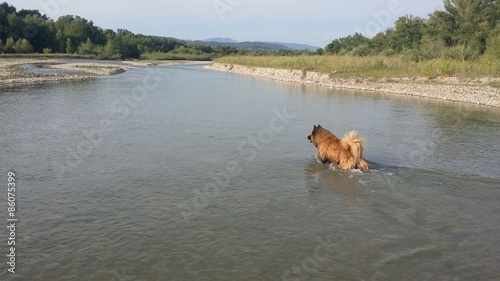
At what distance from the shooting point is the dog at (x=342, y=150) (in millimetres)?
10320

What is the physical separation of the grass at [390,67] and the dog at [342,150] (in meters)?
24.6

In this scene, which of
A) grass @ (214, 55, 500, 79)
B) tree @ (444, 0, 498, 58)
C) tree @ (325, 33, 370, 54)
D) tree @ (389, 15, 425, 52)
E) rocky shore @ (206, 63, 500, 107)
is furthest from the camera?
tree @ (325, 33, 370, 54)

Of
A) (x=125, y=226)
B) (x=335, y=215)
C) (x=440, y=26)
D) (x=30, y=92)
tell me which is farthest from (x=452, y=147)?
(x=440, y=26)

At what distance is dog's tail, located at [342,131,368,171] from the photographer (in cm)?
1027

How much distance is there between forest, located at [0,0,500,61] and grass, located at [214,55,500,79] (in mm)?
2508

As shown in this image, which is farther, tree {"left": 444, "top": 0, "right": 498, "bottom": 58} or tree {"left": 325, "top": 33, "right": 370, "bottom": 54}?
tree {"left": 325, "top": 33, "right": 370, "bottom": 54}

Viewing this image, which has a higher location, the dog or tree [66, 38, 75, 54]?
tree [66, 38, 75, 54]

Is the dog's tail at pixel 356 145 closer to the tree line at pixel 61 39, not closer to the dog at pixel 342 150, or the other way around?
the dog at pixel 342 150

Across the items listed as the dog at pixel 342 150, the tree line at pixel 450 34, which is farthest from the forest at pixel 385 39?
the dog at pixel 342 150

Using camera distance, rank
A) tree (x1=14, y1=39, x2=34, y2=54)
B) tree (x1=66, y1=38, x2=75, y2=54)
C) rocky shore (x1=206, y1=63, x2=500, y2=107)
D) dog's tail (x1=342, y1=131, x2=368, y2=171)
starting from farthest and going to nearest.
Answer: tree (x1=66, y1=38, x2=75, y2=54)
tree (x1=14, y1=39, x2=34, y2=54)
rocky shore (x1=206, y1=63, x2=500, y2=107)
dog's tail (x1=342, y1=131, x2=368, y2=171)

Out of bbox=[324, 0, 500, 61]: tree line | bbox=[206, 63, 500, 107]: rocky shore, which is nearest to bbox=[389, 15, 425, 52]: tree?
bbox=[324, 0, 500, 61]: tree line

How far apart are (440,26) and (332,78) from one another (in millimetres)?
20321

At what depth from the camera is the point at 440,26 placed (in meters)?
50.8

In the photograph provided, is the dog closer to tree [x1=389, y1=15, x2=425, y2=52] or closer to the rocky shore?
the rocky shore
